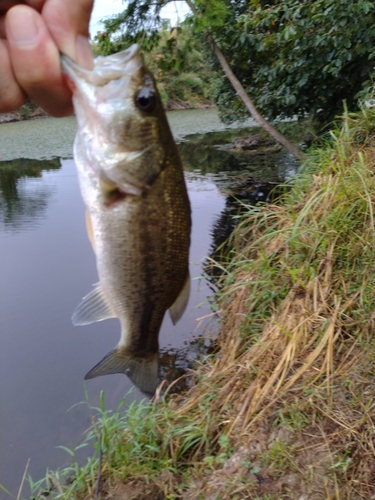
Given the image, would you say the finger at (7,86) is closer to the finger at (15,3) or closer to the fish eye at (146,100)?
the finger at (15,3)

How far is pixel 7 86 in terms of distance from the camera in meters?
1.26

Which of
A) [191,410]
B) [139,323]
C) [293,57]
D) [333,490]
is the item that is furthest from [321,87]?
[139,323]

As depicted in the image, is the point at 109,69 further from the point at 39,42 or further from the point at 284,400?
the point at 284,400

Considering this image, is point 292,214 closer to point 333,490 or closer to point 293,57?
point 333,490

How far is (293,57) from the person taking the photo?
23.7 ft

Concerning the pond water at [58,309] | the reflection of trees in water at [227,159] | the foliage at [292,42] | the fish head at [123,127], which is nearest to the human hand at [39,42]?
the fish head at [123,127]

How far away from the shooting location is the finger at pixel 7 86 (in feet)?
3.98

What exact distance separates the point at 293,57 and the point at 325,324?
17.1 ft

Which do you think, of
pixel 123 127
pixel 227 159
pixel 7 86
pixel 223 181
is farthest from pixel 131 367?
pixel 227 159

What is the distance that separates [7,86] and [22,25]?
7.0 inches

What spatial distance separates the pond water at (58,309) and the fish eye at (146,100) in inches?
126

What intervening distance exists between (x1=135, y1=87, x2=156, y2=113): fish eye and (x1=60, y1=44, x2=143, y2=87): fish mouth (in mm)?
63

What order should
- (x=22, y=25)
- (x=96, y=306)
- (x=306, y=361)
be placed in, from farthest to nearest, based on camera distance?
(x=306, y=361) → (x=96, y=306) → (x=22, y=25)

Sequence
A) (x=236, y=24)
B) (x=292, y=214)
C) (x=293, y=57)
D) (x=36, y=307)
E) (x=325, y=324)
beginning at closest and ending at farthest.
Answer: (x=325, y=324) → (x=292, y=214) → (x=36, y=307) → (x=293, y=57) → (x=236, y=24)
